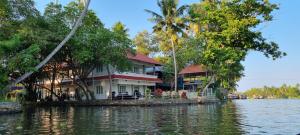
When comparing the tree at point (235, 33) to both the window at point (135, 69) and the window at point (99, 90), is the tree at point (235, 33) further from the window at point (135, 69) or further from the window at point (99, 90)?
the window at point (135, 69)

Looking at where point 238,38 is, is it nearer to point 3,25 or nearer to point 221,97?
point 3,25

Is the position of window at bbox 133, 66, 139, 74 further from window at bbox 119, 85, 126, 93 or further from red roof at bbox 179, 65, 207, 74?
red roof at bbox 179, 65, 207, 74

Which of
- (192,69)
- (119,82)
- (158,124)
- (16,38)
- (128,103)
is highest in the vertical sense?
(16,38)

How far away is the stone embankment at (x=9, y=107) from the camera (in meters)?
26.5

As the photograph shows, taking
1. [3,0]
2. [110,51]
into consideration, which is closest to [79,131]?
[3,0]

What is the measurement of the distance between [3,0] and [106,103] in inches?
612

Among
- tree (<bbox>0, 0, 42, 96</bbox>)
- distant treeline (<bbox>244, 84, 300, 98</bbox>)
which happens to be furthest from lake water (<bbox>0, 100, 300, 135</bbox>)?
distant treeline (<bbox>244, 84, 300, 98</bbox>)

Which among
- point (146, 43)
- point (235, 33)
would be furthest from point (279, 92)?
point (235, 33)

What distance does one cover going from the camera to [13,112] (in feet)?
90.1

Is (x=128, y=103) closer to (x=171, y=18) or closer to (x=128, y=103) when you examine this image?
(x=128, y=103)

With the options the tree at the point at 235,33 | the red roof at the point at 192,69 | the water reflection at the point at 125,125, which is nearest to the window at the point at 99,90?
the red roof at the point at 192,69

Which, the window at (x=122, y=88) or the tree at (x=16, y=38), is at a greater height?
the tree at (x=16, y=38)

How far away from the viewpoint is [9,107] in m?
27.1

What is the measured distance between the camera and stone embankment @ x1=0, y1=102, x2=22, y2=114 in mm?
26467
